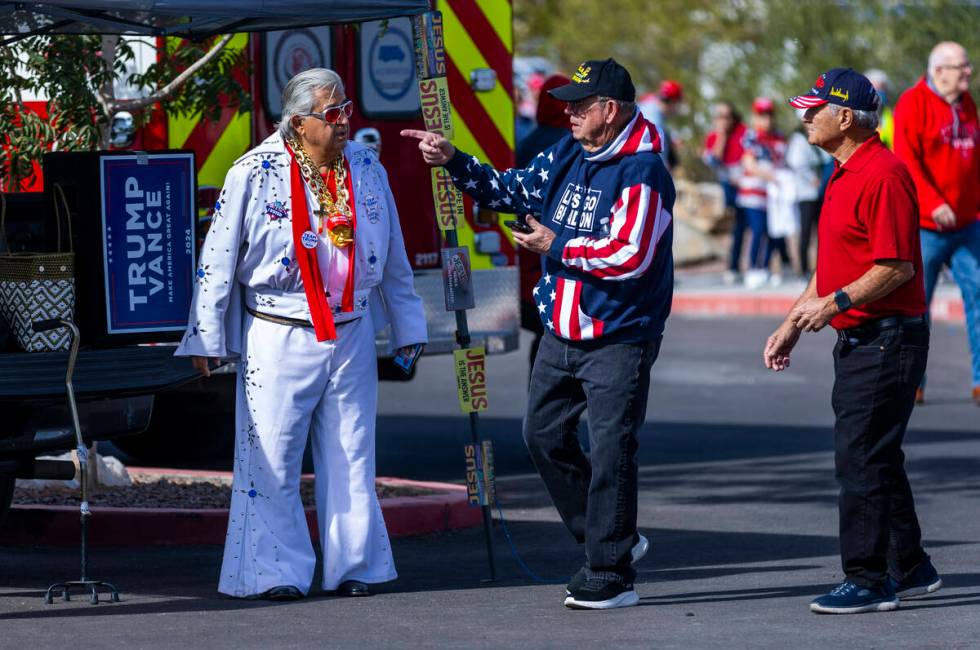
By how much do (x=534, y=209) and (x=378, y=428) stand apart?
16.5 ft

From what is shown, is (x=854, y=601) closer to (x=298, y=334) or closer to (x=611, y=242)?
(x=611, y=242)

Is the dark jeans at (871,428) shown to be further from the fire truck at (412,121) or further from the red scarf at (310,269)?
the fire truck at (412,121)

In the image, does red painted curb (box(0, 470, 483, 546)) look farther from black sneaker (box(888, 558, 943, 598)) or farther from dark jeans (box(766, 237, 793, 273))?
dark jeans (box(766, 237, 793, 273))

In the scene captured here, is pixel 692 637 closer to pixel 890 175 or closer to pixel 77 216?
pixel 890 175

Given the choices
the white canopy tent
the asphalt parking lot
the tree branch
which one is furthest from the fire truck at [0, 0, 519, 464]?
the white canopy tent

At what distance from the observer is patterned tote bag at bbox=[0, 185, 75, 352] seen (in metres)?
6.74

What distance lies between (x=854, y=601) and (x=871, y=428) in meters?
0.57

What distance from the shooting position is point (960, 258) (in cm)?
1148

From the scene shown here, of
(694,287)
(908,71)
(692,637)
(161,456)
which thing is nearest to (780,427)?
(161,456)

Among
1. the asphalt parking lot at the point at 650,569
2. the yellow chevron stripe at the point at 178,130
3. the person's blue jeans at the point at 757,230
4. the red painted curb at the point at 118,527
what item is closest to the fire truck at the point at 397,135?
the yellow chevron stripe at the point at 178,130

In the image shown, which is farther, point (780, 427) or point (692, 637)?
point (780, 427)

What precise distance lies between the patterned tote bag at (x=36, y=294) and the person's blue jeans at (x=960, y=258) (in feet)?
19.4

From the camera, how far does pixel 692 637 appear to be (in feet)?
19.9

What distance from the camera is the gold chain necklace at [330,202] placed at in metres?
6.61
